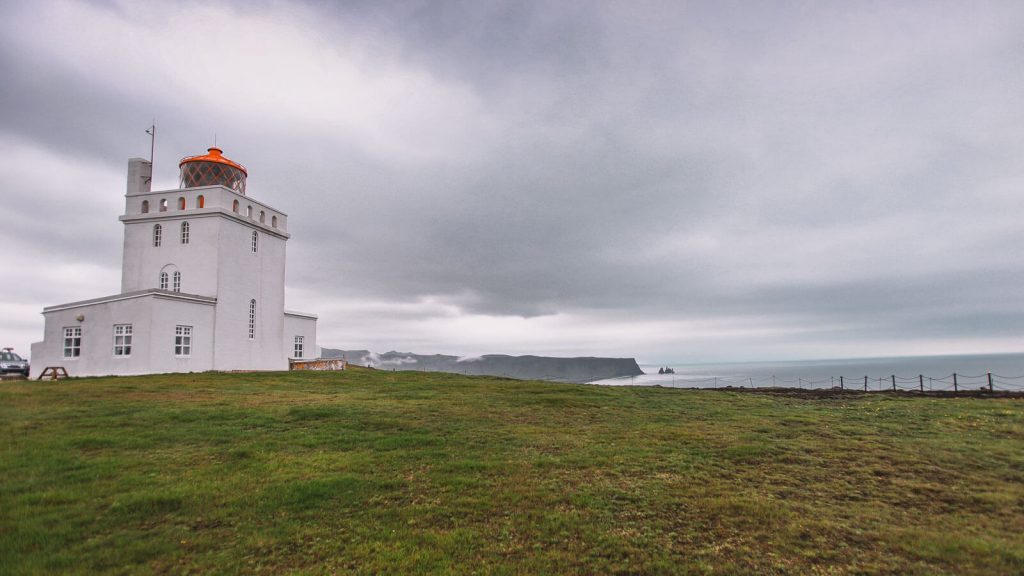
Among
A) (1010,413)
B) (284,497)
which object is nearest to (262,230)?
(284,497)

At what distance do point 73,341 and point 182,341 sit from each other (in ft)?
17.4

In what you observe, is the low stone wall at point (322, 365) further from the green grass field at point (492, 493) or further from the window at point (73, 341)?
the green grass field at point (492, 493)

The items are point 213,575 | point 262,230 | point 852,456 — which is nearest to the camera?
point 213,575

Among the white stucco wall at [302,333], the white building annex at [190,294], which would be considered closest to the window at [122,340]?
the white building annex at [190,294]

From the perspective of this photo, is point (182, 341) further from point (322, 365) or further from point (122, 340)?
point (322, 365)

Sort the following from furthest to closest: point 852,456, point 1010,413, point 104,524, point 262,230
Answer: point 262,230 < point 1010,413 < point 852,456 < point 104,524

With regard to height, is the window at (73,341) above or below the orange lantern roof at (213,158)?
below

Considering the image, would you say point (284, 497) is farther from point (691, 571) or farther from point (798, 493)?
point (798, 493)

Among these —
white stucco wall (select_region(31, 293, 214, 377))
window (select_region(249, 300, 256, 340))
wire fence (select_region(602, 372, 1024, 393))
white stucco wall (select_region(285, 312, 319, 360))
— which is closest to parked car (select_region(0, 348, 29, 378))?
white stucco wall (select_region(31, 293, 214, 377))

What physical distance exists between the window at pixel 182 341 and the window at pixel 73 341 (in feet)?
15.3

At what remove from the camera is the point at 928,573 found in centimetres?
534

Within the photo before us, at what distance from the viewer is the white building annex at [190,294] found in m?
25.7

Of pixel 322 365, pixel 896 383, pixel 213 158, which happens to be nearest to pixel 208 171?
pixel 213 158

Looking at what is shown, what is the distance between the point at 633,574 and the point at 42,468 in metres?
10.4
